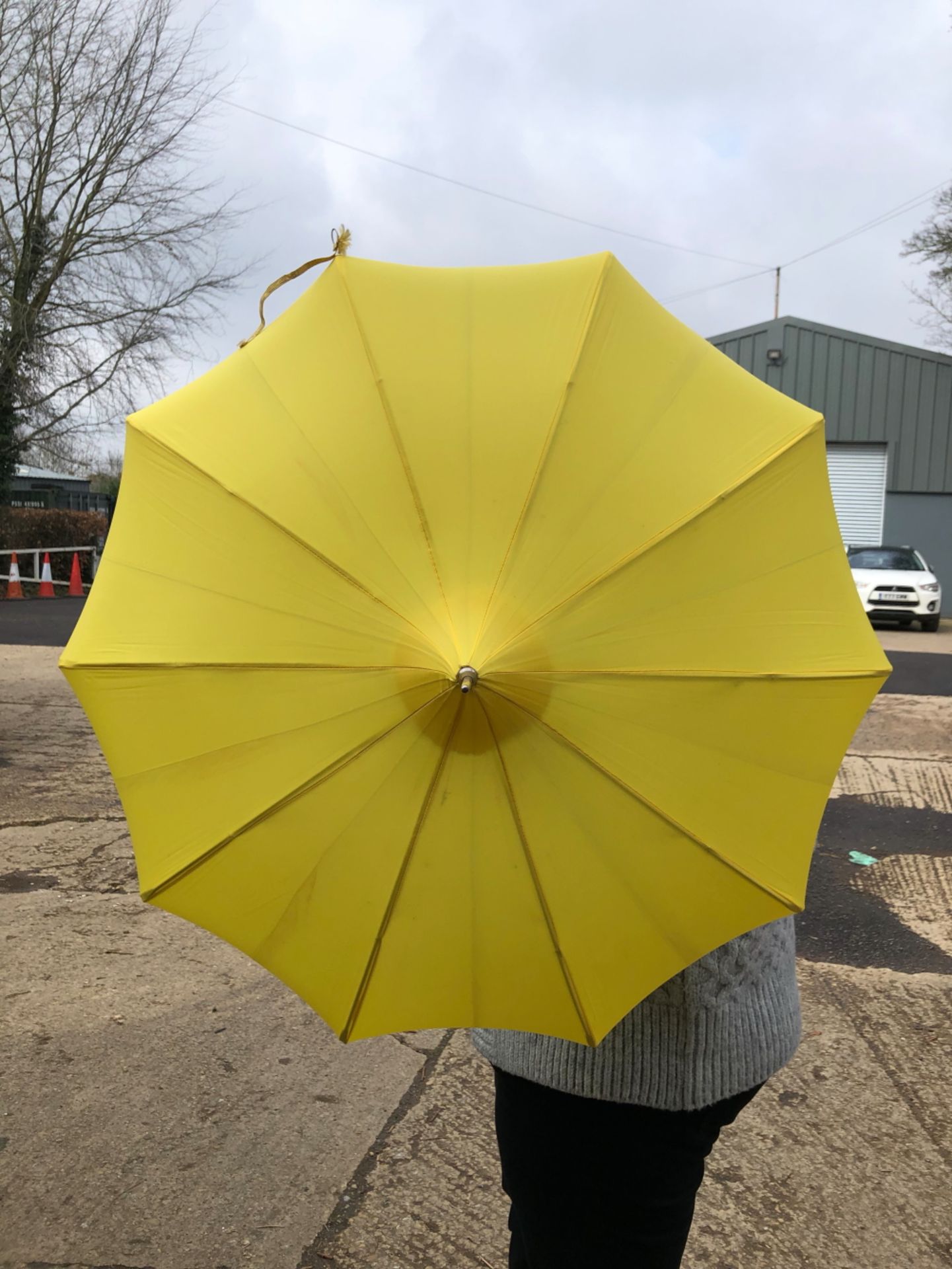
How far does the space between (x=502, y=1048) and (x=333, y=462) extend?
3.01 ft

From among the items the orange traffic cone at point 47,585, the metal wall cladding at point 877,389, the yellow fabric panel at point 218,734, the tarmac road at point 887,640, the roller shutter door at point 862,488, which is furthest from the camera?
the roller shutter door at point 862,488

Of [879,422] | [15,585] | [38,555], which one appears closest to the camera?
[15,585]

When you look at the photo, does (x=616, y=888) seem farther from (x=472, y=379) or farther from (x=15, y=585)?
(x=15, y=585)

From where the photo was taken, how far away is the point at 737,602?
1.32 metres

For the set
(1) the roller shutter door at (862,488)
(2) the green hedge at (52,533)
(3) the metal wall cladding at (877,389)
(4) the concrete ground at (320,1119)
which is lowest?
(4) the concrete ground at (320,1119)

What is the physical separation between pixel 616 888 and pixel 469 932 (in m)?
0.20

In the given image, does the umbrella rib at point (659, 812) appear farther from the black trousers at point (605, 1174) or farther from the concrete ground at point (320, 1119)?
the concrete ground at point (320, 1119)

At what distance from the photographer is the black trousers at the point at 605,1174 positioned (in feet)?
5.10

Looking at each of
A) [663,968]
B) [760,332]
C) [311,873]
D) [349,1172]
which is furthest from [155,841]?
[760,332]

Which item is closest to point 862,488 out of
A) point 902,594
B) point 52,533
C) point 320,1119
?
point 902,594

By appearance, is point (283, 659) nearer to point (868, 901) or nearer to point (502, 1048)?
point (502, 1048)

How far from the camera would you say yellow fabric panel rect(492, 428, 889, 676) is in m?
1.27

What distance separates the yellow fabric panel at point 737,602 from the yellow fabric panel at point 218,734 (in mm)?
191

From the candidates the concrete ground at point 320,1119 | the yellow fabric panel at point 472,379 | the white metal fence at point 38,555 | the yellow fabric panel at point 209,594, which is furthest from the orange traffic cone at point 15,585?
the yellow fabric panel at point 472,379
